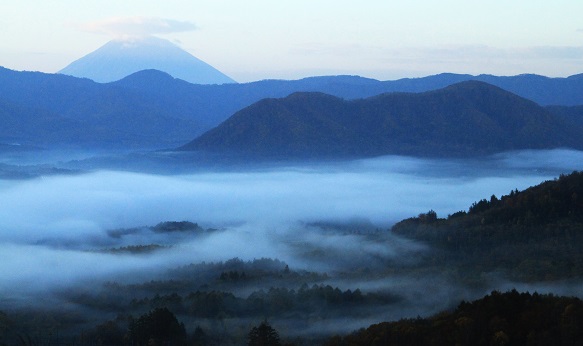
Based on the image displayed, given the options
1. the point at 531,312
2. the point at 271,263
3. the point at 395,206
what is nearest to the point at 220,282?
the point at 271,263

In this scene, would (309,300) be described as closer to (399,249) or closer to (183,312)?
(183,312)

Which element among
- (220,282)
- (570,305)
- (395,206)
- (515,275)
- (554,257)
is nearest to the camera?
(570,305)

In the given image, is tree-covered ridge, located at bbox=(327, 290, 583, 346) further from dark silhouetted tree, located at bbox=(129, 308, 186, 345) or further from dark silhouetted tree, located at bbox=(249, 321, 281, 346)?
dark silhouetted tree, located at bbox=(129, 308, 186, 345)

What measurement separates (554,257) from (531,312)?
35850mm

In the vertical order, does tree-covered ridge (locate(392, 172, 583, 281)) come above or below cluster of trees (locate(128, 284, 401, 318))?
above

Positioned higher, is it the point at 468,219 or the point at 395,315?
the point at 468,219

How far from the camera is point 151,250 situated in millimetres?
117062

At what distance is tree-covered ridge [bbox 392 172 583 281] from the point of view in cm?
8025

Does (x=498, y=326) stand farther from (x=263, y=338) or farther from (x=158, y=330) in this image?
(x=158, y=330)

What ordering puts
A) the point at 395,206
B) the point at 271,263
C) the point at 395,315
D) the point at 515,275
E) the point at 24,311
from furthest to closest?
the point at 395,206 → the point at 271,263 → the point at 515,275 → the point at 24,311 → the point at 395,315

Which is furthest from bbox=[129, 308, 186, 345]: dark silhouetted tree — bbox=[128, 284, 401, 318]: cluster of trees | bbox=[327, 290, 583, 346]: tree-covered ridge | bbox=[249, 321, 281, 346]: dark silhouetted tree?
bbox=[327, 290, 583, 346]: tree-covered ridge

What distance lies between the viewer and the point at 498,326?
46406 millimetres

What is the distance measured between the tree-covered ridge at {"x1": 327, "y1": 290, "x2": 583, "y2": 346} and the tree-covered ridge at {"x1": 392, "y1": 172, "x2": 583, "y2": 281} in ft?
75.8

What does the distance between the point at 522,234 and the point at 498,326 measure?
48.8 meters
